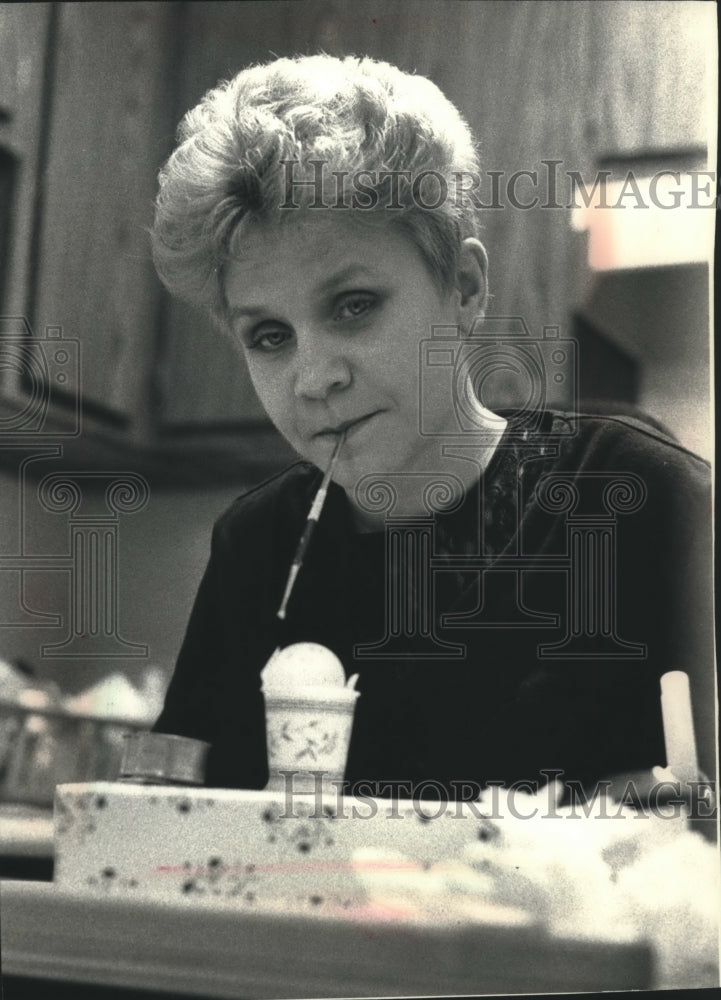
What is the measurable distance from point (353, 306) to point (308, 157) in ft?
0.75

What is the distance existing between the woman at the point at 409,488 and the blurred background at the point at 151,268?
53 millimetres

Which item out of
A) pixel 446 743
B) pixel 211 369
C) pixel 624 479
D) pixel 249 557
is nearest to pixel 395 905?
pixel 446 743

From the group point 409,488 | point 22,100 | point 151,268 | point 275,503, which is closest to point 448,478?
point 409,488

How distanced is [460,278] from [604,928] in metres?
0.97

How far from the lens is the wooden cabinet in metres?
2.05

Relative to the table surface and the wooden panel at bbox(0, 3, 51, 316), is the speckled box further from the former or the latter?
the wooden panel at bbox(0, 3, 51, 316)

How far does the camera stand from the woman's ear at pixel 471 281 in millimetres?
2027

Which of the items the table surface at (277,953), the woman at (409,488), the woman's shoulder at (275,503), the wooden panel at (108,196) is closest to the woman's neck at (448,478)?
the woman at (409,488)

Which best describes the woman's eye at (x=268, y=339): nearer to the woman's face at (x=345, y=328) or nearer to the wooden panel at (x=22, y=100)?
the woman's face at (x=345, y=328)

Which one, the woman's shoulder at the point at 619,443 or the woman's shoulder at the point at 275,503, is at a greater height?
the woman's shoulder at the point at 619,443

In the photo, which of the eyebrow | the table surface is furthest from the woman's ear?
the table surface

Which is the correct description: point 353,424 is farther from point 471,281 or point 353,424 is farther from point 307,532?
point 471,281

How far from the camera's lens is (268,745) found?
194 centimetres

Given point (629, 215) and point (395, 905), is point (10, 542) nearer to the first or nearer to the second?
point (395, 905)
